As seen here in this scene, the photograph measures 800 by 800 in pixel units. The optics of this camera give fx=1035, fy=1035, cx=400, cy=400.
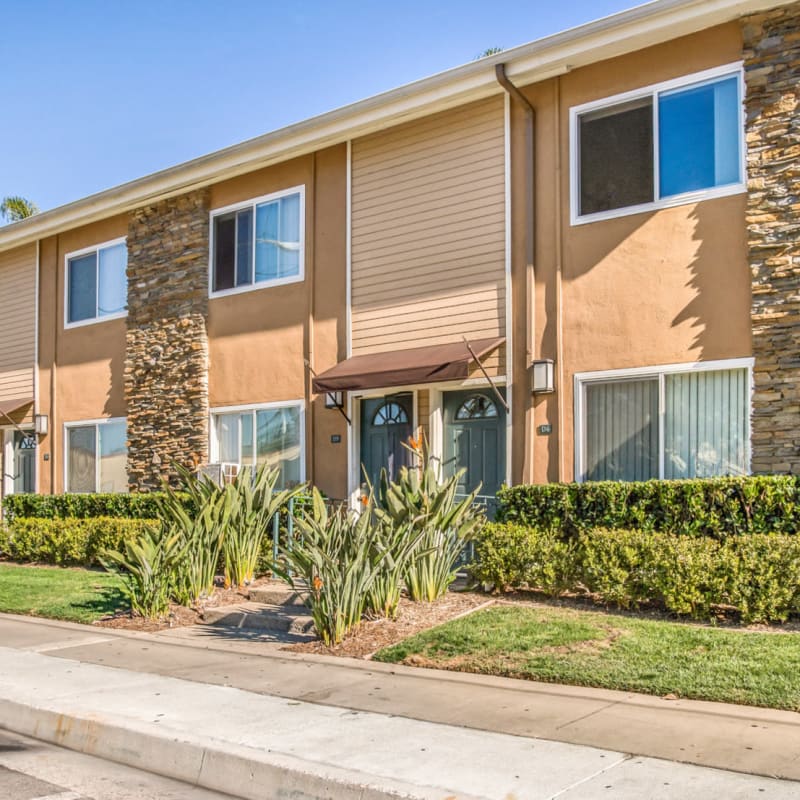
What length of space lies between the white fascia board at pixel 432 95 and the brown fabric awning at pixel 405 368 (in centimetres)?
308

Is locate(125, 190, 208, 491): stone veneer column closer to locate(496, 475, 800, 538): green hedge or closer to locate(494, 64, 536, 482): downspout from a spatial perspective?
locate(494, 64, 536, 482): downspout

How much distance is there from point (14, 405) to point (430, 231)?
10024mm

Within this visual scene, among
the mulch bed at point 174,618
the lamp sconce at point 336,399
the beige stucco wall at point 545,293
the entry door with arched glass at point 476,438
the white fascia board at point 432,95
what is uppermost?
the white fascia board at point 432,95

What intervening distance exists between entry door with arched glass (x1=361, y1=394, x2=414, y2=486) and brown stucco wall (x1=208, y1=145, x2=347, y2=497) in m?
0.34

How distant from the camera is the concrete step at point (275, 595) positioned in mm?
11633

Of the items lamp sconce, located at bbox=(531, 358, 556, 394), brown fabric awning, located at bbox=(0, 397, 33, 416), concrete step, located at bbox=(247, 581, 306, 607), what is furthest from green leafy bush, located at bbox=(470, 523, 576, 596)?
brown fabric awning, located at bbox=(0, 397, 33, 416)

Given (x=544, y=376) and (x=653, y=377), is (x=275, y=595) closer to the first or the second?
(x=544, y=376)

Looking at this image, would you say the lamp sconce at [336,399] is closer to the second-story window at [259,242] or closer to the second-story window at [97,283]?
the second-story window at [259,242]

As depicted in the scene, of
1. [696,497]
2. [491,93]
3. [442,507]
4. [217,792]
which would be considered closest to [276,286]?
[491,93]

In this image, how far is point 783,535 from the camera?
9219 mm

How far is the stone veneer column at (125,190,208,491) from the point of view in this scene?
643 inches

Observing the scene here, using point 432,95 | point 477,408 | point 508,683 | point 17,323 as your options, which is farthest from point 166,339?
point 508,683

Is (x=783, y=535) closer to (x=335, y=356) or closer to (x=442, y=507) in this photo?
(x=442, y=507)

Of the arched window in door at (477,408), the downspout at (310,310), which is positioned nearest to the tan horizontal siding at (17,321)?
the downspout at (310,310)
